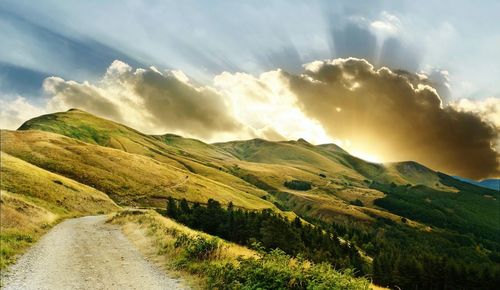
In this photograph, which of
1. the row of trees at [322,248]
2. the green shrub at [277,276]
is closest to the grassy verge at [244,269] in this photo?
the green shrub at [277,276]

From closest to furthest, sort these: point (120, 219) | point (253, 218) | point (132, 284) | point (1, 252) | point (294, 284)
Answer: point (294, 284)
point (132, 284)
point (1, 252)
point (120, 219)
point (253, 218)

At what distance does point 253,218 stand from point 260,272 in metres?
86.7

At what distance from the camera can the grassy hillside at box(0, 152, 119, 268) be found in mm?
34156

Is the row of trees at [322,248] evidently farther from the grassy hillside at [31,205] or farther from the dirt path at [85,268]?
the dirt path at [85,268]

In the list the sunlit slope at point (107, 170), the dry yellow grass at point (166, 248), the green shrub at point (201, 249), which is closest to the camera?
the dry yellow grass at point (166, 248)

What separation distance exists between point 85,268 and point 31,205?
1522 inches

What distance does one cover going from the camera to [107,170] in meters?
159

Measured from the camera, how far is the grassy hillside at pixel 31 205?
3416cm

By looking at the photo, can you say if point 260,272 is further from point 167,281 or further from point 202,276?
point 167,281

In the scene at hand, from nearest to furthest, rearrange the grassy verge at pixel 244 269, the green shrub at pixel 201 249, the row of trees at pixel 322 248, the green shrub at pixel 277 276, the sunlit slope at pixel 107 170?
the green shrub at pixel 277 276 → the grassy verge at pixel 244 269 → the green shrub at pixel 201 249 → the row of trees at pixel 322 248 → the sunlit slope at pixel 107 170

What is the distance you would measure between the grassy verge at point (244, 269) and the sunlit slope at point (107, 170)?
109623 millimetres

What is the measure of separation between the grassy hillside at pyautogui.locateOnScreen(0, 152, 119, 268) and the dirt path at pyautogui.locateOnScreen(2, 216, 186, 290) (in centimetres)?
183

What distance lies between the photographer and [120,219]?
5409 centimetres

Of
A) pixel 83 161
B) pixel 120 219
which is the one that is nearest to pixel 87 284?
pixel 120 219
